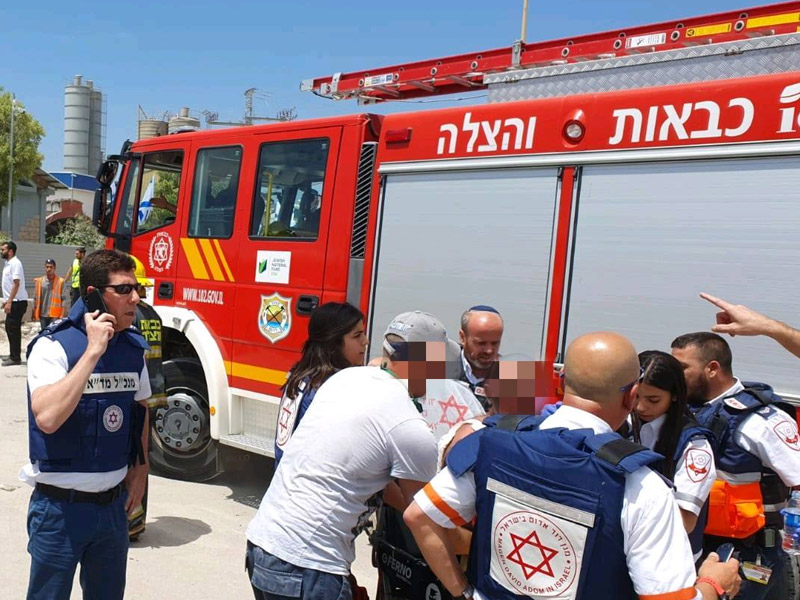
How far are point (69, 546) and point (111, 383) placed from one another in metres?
0.59

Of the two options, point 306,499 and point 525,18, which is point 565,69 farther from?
point 525,18

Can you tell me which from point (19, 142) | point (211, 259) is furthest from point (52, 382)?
point (19, 142)

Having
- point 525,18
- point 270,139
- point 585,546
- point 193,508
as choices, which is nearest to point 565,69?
point 270,139

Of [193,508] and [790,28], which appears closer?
[790,28]

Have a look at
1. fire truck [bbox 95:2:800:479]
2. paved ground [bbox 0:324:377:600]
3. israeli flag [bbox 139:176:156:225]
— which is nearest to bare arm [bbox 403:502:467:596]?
fire truck [bbox 95:2:800:479]

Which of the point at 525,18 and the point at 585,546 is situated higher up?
the point at 525,18

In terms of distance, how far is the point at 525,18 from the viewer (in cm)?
1095

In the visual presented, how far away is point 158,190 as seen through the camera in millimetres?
6289

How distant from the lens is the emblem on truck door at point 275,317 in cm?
523

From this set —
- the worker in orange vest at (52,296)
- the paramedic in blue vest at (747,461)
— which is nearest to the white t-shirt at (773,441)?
the paramedic in blue vest at (747,461)

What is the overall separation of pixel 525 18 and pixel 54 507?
10005 mm

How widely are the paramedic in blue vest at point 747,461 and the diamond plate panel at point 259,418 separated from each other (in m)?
3.31

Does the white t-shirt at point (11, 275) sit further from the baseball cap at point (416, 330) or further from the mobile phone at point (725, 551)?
the mobile phone at point (725, 551)

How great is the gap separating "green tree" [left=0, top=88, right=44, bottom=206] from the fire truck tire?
→ 97.4 feet
